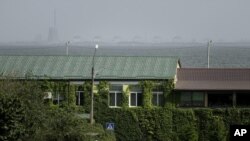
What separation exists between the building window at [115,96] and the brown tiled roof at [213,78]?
4.18 meters

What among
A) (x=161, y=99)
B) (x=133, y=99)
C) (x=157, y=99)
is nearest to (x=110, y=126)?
(x=133, y=99)

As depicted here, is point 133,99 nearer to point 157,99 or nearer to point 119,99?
point 119,99

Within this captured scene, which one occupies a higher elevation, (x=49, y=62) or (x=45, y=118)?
(x=49, y=62)

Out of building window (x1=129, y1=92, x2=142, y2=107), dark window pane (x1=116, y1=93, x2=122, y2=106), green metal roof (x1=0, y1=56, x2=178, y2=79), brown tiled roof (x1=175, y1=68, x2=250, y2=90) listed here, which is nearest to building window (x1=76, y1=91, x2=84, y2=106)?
green metal roof (x1=0, y1=56, x2=178, y2=79)

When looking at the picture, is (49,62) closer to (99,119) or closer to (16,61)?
(16,61)

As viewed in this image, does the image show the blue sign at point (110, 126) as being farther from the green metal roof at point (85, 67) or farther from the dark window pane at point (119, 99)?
the green metal roof at point (85, 67)

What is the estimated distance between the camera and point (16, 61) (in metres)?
47.1

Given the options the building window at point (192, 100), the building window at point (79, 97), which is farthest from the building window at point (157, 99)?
the building window at point (79, 97)

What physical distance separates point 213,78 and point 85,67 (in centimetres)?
954

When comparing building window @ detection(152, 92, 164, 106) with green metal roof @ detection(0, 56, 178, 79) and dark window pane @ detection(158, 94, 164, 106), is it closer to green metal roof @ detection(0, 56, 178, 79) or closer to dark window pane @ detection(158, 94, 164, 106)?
dark window pane @ detection(158, 94, 164, 106)

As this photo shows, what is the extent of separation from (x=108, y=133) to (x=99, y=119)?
402 centimetres

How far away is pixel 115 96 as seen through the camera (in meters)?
44.4

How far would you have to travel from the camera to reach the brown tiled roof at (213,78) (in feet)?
145

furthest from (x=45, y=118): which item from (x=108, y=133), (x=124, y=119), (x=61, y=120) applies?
(x=124, y=119)
